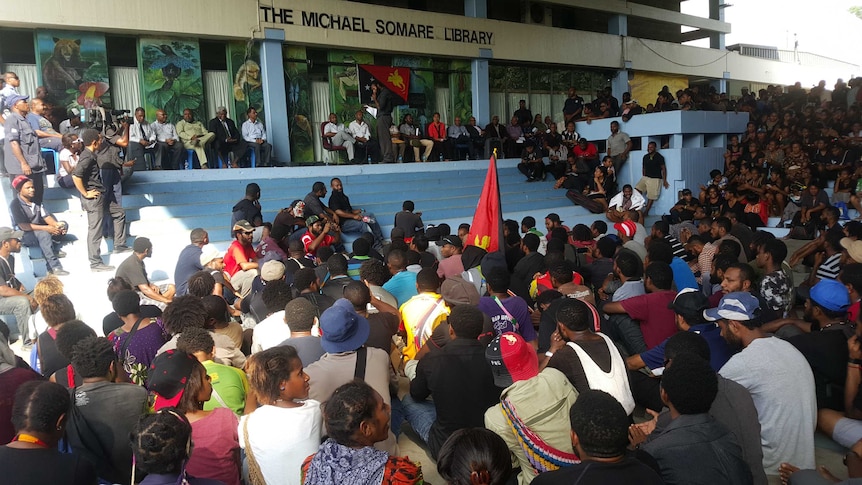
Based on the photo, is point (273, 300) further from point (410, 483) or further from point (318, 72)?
point (318, 72)

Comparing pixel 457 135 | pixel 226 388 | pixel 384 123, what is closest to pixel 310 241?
pixel 226 388

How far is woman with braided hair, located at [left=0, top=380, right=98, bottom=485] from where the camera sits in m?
2.38

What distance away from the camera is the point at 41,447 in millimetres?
2510

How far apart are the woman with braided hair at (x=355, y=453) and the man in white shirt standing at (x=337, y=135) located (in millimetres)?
12442

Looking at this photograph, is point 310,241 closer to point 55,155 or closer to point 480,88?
point 55,155

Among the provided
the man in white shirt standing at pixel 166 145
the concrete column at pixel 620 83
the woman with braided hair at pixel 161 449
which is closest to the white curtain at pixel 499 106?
the concrete column at pixel 620 83

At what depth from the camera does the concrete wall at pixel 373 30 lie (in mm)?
11859

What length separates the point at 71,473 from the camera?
8.00 ft

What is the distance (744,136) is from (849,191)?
14.3 feet

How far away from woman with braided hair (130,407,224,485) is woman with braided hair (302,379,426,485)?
1.51 ft

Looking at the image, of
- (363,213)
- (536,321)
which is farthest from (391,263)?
(363,213)

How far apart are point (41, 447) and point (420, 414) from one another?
2.30 meters

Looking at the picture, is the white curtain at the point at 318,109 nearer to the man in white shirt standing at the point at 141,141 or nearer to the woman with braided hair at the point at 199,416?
the man in white shirt standing at the point at 141,141

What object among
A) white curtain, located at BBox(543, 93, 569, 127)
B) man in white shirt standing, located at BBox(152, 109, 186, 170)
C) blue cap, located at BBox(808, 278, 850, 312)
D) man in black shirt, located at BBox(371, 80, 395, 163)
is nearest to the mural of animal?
man in white shirt standing, located at BBox(152, 109, 186, 170)
